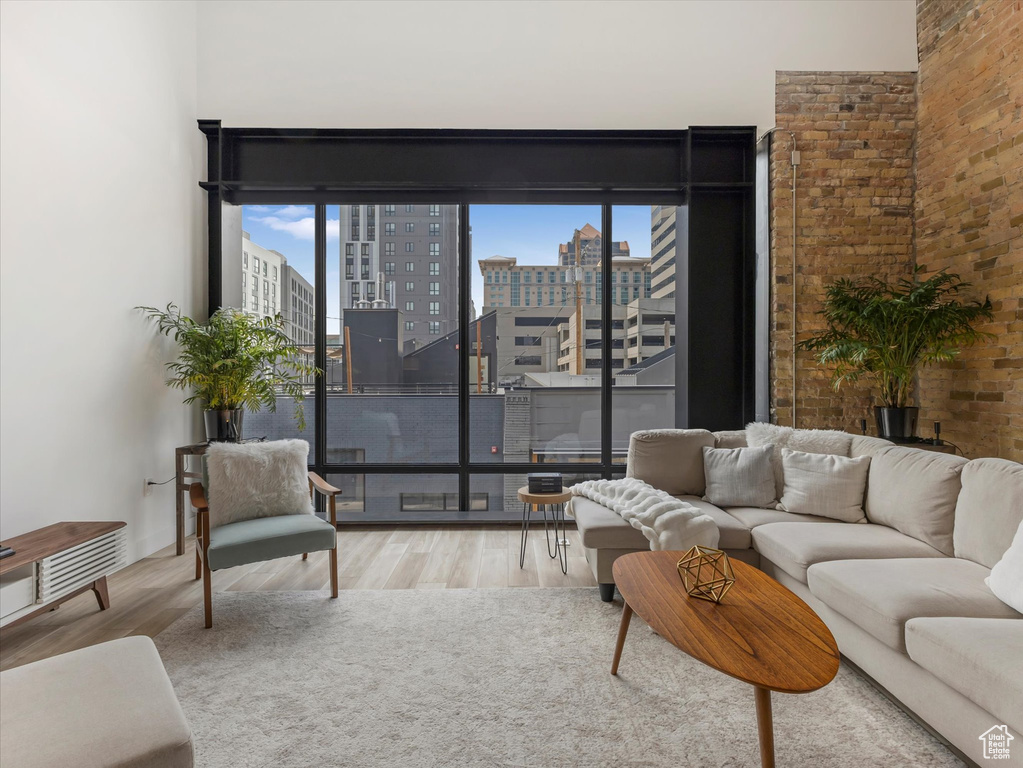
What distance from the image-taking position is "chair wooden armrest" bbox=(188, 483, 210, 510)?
311cm

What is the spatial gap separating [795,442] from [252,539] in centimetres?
330

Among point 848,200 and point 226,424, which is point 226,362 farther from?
point 848,200

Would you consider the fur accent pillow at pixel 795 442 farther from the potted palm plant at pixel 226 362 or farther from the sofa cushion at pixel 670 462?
the potted palm plant at pixel 226 362

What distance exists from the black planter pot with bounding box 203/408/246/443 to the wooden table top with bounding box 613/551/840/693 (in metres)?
3.09

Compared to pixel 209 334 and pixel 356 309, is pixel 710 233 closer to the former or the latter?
pixel 356 309

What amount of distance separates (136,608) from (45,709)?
6.55ft

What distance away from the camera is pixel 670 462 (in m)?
3.81

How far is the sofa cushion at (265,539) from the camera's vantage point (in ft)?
9.39

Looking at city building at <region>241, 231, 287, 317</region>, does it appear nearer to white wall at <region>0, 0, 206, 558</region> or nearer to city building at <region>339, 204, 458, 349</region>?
white wall at <region>0, 0, 206, 558</region>

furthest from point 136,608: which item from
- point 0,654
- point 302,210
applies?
point 302,210

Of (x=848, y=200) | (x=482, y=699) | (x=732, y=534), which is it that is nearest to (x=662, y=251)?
(x=848, y=200)

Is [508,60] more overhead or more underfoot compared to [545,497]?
more overhead

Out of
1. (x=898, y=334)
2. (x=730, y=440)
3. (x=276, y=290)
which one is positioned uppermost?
(x=276, y=290)

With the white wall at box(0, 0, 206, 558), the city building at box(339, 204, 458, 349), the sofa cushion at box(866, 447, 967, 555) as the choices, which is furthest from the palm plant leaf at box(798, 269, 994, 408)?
the white wall at box(0, 0, 206, 558)
